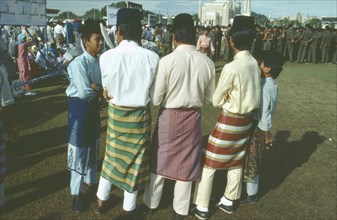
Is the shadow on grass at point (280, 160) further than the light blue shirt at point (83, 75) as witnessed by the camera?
Yes

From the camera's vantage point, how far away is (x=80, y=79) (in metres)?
2.93

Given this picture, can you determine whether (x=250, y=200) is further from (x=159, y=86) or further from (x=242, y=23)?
(x=242, y=23)

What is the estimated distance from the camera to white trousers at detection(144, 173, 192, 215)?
3.21 meters

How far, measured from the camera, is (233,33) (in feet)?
10.2

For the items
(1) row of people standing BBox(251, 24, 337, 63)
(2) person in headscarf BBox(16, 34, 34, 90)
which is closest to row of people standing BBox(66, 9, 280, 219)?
(2) person in headscarf BBox(16, 34, 34, 90)

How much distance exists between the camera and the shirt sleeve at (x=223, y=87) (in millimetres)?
2996

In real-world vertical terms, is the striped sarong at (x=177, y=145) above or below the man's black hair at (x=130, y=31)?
below

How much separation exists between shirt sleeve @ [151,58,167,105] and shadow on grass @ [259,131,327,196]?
6.67 feet

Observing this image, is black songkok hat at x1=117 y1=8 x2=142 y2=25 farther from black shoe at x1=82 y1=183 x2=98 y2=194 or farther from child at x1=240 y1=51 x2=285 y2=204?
black shoe at x1=82 y1=183 x2=98 y2=194

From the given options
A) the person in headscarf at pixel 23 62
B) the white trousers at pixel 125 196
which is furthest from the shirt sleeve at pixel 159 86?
the person in headscarf at pixel 23 62

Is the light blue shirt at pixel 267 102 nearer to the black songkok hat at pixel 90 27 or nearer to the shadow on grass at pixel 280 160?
the shadow on grass at pixel 280 160

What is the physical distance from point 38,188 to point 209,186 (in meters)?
2.10

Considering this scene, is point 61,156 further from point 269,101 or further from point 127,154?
point 269,101

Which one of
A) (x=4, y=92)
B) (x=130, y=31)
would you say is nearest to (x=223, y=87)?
(x=130, y=31)
